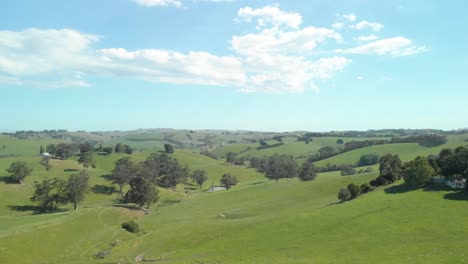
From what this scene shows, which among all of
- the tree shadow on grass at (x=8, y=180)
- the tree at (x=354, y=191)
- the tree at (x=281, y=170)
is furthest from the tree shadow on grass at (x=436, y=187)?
the tree shadow on grass at (x=8, y=180)

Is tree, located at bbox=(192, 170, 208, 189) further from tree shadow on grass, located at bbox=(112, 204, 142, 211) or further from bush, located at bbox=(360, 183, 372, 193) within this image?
bush, located at bbox=(360, 183, 372, 193)

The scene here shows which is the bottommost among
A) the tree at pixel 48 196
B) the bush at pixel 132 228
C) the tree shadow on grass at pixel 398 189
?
the bush at pixel 132 228

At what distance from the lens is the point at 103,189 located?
475 feet

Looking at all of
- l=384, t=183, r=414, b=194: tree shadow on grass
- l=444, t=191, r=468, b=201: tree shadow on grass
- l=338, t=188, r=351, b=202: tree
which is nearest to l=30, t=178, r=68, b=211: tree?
l=338, t=188, r=351, b=202: tree

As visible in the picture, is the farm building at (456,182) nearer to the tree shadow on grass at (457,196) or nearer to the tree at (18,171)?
the tree shadow on grass at (457,196)

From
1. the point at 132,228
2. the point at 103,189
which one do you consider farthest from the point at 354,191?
the point at 103,189

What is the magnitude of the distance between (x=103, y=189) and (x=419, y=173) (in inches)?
4545

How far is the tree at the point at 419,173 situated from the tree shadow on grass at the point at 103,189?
4325 inches

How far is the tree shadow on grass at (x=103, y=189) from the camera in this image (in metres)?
142

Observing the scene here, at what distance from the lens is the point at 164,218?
102 meters

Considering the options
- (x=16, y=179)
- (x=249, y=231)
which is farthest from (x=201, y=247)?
(x=16, y=179)

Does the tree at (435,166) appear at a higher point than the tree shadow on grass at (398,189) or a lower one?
higher

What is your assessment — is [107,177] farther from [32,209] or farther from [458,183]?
[458,183]

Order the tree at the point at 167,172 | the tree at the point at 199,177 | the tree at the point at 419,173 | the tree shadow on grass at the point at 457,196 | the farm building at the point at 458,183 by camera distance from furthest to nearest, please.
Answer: the tree at the point at 199,177, the tree at the point at 167,172, the tree at the point at 419,173, the farm building at the point at 458,183, the tree shadow on grass at the point at 457,196
